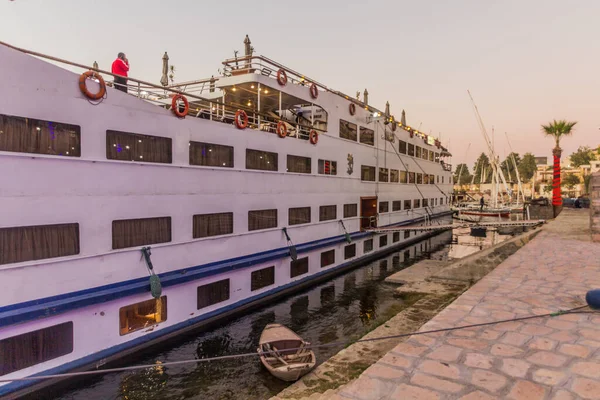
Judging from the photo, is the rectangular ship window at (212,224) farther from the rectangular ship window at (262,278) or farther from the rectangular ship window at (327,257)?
the rectangular ship window at (327,257)

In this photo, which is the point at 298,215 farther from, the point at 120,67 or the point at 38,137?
the point at 38,137

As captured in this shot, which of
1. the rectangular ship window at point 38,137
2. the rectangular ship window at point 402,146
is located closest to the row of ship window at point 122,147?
the rectangular ship window at point 38,137

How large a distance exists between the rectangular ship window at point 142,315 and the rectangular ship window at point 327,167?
10436 mm

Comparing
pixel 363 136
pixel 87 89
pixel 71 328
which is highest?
pixel 363 136

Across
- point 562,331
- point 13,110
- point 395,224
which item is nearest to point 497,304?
point 562,331

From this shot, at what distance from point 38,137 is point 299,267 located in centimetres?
1153

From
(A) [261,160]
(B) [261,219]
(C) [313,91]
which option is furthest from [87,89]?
(C) [313,91]

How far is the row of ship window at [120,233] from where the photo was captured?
8.25 m

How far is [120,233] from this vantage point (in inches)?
402

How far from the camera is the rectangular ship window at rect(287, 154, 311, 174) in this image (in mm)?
16581

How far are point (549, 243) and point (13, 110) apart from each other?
19.5m

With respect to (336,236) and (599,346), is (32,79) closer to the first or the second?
(599,346)

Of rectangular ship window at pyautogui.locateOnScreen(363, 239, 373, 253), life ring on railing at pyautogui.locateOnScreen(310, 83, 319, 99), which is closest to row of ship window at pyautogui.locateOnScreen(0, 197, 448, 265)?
life ring on railing at pyautogui.locateOnScreen(310, 83, 319, 99)

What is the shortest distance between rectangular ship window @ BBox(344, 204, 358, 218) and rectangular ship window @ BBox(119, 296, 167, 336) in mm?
12150
